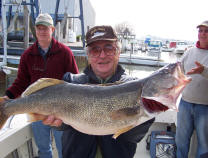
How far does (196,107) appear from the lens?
3.26m

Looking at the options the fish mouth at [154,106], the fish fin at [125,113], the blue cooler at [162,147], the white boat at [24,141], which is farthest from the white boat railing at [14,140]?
the blue cooler at [162,147]

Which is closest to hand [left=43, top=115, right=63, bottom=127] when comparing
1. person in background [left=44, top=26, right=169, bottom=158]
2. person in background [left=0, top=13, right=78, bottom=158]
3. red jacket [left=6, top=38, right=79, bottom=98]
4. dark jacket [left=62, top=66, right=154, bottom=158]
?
person in background [left=44, top=26, right=169, bottom=158]

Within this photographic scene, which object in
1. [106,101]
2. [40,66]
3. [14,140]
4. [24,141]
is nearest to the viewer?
[106,101]

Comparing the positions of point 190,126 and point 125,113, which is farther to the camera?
point 190,126

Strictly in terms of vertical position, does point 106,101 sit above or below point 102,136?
above

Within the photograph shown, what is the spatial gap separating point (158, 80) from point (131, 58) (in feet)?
60.4

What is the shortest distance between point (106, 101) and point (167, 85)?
0.66 metres

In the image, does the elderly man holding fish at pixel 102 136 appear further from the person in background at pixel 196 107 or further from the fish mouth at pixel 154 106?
the person in background at pixel 196 107

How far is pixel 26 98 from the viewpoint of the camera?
216 centimetres

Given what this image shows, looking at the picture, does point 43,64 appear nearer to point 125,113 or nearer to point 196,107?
point 125,113

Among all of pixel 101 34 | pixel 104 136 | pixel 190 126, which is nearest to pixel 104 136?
pixel 104 136

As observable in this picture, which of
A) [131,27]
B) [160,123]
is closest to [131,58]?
[160,123]

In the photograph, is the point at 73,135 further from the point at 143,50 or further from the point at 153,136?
the point at 143,50

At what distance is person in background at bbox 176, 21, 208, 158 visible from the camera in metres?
3.15
